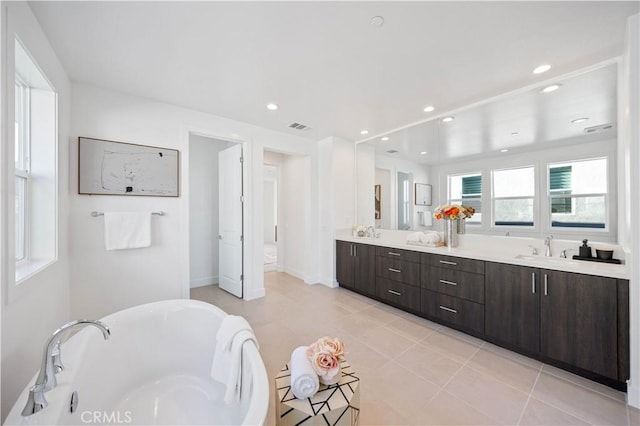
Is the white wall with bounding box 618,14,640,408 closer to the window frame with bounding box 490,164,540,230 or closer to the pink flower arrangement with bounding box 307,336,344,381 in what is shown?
the window frame with bounding box 490,164,540,230

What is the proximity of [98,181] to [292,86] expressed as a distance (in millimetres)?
2145

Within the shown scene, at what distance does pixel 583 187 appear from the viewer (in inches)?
87.2

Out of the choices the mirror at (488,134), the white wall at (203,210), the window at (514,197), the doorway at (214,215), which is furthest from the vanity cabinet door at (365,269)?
the white wall at (203,210)

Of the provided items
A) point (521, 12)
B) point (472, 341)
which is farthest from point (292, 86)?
point (472, 341)

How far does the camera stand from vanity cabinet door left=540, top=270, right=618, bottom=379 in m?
1.70

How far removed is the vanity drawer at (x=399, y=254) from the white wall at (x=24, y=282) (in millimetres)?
3194

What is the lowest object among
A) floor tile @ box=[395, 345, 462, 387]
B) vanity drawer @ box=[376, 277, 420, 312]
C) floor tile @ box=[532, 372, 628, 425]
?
floor tile @ box=[395, 345, 462, 387]

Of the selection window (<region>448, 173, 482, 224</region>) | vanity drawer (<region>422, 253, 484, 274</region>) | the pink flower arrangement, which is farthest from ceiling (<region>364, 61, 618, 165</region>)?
the pink flower arrangement

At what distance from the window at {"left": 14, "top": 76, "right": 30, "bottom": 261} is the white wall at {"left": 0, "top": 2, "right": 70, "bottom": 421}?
18cm

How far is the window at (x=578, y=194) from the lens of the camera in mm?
2111

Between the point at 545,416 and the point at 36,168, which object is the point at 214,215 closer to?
the point at 36,168

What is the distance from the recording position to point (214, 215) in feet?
14.0

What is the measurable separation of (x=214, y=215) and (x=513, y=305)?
417 centimetres

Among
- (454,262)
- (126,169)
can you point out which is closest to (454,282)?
(454,262)
